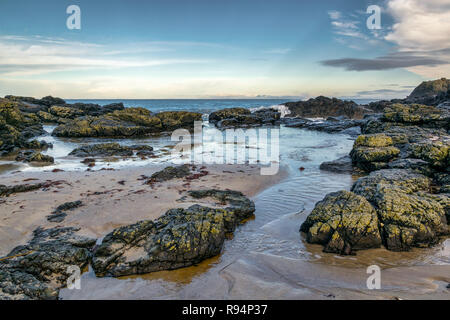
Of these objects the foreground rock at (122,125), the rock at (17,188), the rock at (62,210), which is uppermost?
the foreground rock at (122,125)

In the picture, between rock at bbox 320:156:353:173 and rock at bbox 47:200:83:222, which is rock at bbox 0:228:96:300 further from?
rock at bbox 320:156:353:173

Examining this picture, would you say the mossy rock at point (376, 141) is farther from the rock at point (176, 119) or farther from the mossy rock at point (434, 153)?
the rock at point (176, 119)

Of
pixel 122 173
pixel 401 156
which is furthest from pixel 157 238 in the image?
pixel 401 156

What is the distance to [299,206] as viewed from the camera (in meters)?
8.51

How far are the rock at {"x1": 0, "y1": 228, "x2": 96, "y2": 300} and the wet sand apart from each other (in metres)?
0.77

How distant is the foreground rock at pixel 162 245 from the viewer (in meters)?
5.09

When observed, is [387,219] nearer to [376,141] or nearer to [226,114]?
[376,141]

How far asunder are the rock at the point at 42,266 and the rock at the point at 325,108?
4834 cm

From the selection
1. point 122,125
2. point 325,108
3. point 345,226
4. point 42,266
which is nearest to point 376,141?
point 345,226

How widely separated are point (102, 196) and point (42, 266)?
416cm

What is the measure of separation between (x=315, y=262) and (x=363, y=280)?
912mm

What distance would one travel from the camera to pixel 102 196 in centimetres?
888

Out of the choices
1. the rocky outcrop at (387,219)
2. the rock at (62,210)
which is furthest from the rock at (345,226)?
the rock at (62,210)
